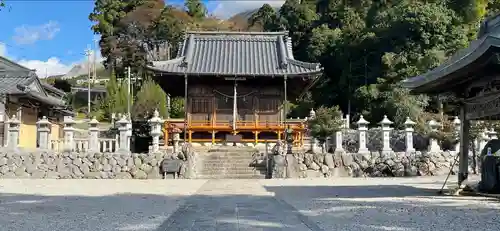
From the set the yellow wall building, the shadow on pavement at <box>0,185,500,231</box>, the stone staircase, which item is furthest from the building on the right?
the yellow wall building

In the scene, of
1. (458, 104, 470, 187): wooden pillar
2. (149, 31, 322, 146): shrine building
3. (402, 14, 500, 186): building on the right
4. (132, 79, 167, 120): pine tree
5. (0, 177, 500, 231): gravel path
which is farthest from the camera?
(132, 79, 167, 120): pine tree

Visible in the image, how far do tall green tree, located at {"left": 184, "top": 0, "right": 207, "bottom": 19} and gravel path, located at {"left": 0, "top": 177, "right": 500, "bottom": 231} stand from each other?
4506cm

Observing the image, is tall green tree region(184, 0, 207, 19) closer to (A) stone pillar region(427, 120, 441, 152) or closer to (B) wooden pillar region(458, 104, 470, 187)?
(A) stone pillar region(427, 120, 441, 152)

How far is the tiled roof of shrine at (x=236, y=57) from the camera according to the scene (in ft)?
76.9

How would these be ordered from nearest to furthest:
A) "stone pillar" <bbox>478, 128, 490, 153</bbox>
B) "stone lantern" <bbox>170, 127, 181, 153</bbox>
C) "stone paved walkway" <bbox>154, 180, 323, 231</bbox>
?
"stone paved walkway" <bbox>154, 180, 323, 231</bbox>, "stone pillar" <bbox>478, 128, 490, 153</bbox>, "stone lantern" <bbox>170, 127, 181, 153</bbox>

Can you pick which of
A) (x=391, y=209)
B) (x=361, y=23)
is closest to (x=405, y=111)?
(x=361, y=23)

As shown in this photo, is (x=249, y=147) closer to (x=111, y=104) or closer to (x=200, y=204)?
(x=200, y=204)

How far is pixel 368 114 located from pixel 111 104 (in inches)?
Answer: 802

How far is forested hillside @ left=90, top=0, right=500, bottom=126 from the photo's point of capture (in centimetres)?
3291

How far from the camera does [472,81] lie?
10.5 metres

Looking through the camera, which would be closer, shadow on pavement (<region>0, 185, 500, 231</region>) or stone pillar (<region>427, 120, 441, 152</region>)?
shadow on pavement (<region>0, 185, 500, 231</region>)

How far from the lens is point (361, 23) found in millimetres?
44250

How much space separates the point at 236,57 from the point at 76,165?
33.5 feet

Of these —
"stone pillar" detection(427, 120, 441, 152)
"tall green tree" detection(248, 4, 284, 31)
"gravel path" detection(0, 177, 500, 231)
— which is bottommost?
"gravel path" detection(0, 177, 500, 231)
